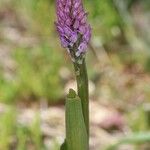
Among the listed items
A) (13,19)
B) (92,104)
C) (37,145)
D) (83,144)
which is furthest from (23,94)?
(83,144)

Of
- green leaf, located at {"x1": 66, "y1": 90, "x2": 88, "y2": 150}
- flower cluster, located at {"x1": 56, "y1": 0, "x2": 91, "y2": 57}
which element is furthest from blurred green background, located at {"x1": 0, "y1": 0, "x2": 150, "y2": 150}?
flower cluster, located at {"x1": 56, "y1": 0, "x2": 91, "y2": 57}

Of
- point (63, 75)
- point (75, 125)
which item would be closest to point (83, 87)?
point (75, 125)

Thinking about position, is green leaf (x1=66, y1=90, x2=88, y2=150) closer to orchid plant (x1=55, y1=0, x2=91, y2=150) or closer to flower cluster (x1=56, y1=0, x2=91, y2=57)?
orchid plant (x1=55, y1=0, x2=91, y2=150)

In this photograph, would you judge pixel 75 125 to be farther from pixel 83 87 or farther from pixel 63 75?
pixel 63 75

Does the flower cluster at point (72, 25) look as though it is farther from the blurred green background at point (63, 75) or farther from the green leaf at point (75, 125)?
the blurred green background at point (63, 75)

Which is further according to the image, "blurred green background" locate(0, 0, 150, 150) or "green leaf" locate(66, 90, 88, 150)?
Answer: "blurred green background" locate(0, 0, 150, 150)

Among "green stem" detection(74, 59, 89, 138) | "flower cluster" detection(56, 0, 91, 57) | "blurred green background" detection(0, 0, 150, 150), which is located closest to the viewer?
"flower cluster" detection(56, 0, 91, 57)

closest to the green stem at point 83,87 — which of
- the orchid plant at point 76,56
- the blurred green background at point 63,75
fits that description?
the orchid plant at point 76,56

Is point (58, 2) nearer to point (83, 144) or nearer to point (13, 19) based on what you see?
point (83, 144)
